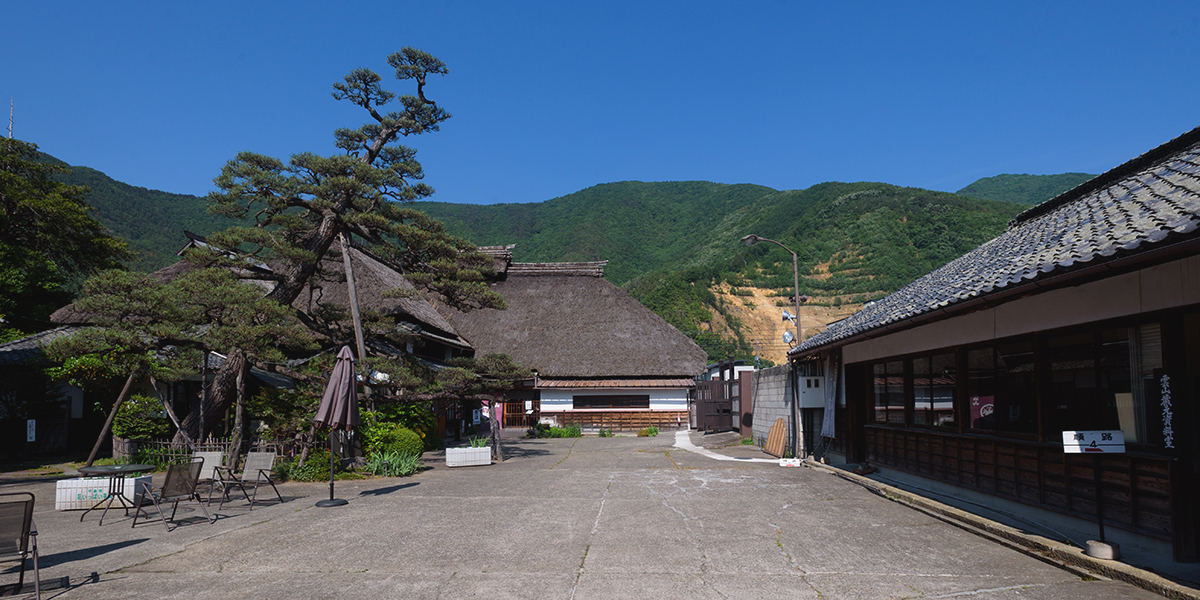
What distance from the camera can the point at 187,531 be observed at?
8.18 m

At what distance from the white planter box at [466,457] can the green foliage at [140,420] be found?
6836 mm

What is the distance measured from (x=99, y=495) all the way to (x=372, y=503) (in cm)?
410

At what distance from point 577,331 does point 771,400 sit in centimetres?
1621

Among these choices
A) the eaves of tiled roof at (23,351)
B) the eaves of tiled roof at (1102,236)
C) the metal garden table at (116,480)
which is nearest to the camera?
the eaves of tiled roof at (1102,236)

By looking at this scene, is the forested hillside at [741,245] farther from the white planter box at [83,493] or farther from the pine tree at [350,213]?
the white planter box at [83,493]

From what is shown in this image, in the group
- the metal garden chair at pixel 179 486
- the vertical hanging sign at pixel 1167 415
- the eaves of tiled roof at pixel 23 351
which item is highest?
the eaves of tiled roof at pixel 23 351

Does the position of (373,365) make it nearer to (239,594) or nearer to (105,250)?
(239,594)

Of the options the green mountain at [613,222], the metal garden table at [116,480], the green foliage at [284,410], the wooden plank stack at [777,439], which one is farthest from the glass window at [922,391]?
the green mountain at [613,222]

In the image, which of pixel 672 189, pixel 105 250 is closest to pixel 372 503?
pixel 105 250

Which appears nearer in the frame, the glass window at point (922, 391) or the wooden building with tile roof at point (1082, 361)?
the wooden building with tile roof at point (1082, 361)

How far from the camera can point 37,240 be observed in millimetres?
21062

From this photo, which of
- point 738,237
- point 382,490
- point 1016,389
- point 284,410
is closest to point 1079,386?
point 1016,389

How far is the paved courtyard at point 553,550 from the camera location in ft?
18.4

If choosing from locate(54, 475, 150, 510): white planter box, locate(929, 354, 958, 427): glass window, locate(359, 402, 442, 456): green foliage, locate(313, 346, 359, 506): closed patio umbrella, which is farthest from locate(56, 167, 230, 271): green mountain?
locate(929, 354, 958, 427): glass window
